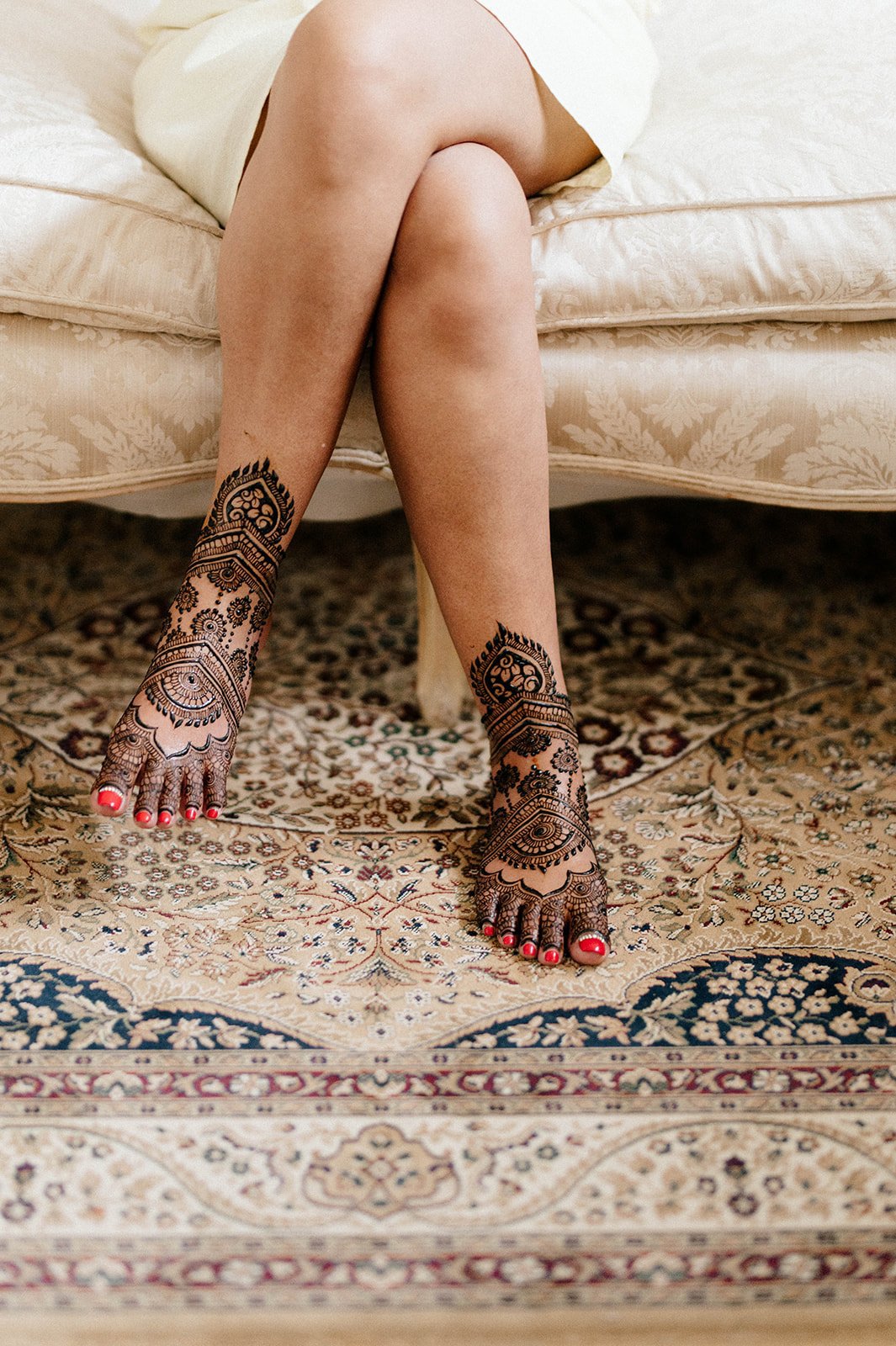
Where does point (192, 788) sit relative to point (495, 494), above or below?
below

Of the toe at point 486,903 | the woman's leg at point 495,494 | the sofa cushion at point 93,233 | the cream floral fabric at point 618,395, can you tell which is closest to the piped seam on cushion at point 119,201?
the sofa cushion at point 93,233

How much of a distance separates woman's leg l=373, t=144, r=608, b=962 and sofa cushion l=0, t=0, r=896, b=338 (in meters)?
0.10

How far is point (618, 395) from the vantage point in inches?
39.6

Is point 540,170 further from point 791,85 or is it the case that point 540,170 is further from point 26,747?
point 26,747

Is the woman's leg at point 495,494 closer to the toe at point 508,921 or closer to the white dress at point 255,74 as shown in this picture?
the toe at point 508,921

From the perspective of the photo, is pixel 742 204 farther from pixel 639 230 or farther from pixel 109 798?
pixel 109 798

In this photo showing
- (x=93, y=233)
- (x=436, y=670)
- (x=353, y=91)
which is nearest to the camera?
(x=353, y=91)

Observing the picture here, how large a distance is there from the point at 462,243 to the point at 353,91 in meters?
0.13

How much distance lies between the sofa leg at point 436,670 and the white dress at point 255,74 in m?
0.40

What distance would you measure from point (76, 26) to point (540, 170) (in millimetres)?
641

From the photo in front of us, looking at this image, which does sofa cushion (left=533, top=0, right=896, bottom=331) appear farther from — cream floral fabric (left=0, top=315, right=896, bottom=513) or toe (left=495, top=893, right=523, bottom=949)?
toe (left=495, top=893, right=523, bottom=949)

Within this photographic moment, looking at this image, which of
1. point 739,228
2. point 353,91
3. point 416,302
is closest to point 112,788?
point 416,302

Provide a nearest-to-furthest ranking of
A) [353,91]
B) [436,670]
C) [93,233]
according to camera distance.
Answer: [353,91] < [93,233] < [436,670]

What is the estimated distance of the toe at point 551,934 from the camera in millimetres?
866
